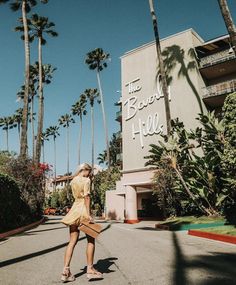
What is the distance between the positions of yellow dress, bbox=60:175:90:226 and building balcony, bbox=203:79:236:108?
22168 millimetres

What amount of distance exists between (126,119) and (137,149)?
3483mm

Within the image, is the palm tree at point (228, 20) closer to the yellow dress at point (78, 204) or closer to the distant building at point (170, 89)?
the yellow dress at point (78, 204)


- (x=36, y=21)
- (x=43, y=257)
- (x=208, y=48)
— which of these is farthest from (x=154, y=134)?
(x=43, y=257)

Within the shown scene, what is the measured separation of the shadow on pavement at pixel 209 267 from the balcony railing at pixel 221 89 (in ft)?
64.9

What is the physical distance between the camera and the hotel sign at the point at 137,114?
93.5 ft

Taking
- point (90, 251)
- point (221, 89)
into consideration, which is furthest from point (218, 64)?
point (90, 251)

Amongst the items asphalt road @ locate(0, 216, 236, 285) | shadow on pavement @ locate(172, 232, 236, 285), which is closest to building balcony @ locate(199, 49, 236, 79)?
asphalt road @ locate(0, 216, 236, 285)

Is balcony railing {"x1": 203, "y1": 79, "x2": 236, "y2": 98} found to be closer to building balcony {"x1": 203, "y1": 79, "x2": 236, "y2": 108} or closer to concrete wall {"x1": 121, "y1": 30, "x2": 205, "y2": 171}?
building balcony {"x1": 203, "y1": 79, "x2": 236, "y2": 108}

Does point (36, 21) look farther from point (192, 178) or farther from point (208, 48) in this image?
point (192, 178)

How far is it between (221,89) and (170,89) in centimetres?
461

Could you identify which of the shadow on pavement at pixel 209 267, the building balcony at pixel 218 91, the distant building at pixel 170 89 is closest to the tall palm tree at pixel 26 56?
the distant building at pixel 170 89

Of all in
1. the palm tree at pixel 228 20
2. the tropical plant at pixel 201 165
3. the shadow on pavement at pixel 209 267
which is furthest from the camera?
the tropical plant at pixel 201 165

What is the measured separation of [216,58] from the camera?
26.2m

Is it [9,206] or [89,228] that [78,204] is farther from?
[9,206]
